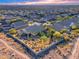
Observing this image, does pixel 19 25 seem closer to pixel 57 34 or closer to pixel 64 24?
pixel 64 24

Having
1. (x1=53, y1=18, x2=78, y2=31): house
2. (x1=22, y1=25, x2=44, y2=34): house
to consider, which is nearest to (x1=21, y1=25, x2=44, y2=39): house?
(x1=22, y1=25, x2=44, y2=34): house

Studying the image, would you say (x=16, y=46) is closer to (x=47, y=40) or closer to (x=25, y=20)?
(x=47, y=40)

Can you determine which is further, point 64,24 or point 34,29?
point 64,24

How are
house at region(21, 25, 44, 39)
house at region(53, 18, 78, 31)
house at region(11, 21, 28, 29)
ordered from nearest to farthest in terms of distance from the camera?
house at region(21, 25, 44, 39)
house at region(53, 18, 78, 31)
house at region(11, 21, 28, 29)

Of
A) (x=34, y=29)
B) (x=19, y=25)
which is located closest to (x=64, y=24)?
(x=34, y=29)

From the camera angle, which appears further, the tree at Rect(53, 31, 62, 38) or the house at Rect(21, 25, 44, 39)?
the house at Rect(21, 25, 44, 39)

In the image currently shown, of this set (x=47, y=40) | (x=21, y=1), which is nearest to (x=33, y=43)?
(x=47, y=40)

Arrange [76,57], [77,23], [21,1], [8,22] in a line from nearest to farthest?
[76,57], [77,23], [8,22], [21,1]

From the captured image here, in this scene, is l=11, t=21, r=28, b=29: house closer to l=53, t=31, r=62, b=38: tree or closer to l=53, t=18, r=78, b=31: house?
l=53, t=18, r=78, b=31: house

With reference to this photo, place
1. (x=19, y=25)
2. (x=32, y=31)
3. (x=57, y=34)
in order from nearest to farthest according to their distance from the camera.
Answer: (x=57, y=34)
(x=32, y=31)
(x=19, y=25)

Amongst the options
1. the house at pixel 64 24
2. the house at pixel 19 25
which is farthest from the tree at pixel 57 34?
the house at pixel 19 25

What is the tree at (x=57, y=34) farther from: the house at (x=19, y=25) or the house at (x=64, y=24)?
the house at (x=19, y=25)
